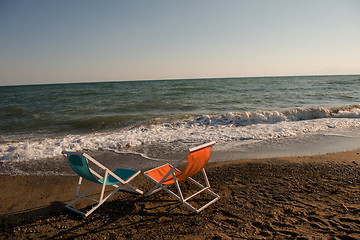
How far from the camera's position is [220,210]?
134 inches

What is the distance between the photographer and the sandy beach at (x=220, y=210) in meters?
2.92

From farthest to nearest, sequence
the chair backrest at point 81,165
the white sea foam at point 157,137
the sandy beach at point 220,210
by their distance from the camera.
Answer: the white sea foam at point 157,137, the chair backrest at point 81,165, the sandy beach at point 220,210

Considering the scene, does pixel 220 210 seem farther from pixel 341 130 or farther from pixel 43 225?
pixel 341 130

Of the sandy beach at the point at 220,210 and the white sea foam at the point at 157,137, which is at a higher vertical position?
the white sea foam at the point at 157,137

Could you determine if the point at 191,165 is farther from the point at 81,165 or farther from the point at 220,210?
the point at 81,165

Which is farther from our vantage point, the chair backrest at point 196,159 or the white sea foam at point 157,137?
the white sea foam at point 157,137

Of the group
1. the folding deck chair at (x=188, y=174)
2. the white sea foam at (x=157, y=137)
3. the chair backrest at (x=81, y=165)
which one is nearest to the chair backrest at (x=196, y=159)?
the folding deck chair at (x=188, y=174)

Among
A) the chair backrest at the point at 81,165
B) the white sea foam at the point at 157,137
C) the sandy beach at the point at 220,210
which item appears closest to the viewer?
the sandy beach at the point at 220,210

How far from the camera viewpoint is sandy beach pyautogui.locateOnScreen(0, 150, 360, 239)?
2916 millimetres

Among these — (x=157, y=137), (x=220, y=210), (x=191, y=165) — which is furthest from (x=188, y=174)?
(x=157, y=137)

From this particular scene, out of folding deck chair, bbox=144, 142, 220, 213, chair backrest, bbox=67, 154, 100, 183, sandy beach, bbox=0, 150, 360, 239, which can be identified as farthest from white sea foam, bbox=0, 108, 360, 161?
folding deck chair, bbox=144, 142, 220, 213

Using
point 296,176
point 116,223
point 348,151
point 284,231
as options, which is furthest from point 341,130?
point 116,223

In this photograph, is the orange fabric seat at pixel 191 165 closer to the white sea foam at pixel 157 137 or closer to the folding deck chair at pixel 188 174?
the folding deck chair at pixel 188 174

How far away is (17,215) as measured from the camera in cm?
347
